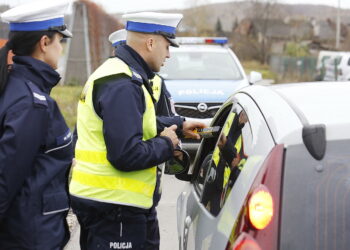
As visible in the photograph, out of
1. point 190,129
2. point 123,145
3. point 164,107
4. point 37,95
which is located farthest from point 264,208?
point 164,107

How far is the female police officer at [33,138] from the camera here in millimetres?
2299

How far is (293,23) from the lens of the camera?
280ft

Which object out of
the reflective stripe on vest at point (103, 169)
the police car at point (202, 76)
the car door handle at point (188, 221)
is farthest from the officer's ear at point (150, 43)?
the police car at point (202, 76)

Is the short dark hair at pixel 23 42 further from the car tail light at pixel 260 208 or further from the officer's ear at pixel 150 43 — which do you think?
the car tail light at pixel 260 208

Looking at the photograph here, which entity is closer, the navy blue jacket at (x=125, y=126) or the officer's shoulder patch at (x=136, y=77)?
the navy blue jacket at (x=125, y=126)

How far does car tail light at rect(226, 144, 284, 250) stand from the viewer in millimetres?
1906

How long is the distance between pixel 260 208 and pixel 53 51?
117cm

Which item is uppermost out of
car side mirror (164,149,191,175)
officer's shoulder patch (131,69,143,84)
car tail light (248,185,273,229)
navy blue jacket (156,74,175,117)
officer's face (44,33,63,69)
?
officer's face (44,33,63,69)

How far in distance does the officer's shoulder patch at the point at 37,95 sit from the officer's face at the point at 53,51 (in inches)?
6.5

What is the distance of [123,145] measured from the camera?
2605mm

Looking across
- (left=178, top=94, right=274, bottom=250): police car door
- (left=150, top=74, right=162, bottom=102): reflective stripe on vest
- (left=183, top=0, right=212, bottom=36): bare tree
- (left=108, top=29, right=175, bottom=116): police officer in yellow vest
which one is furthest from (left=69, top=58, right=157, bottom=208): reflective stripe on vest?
(left=183, top=0, right=212, bottom=36): bare tree

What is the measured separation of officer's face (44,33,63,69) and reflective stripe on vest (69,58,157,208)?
0.24 metres

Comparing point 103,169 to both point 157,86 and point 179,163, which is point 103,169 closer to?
point 179,163

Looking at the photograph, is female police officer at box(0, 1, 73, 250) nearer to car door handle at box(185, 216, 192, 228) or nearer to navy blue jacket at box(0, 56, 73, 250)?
navy blue jacket at box(0, 56, 73, 250)
